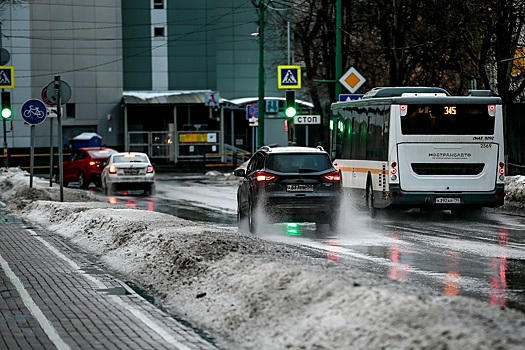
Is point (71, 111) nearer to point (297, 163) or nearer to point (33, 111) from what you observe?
point (33, 111)

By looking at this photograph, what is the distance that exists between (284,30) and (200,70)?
60.1 feet

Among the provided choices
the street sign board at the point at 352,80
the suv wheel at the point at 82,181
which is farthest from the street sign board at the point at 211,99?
the street sign board at the point at 352,80

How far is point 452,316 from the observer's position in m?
8.14

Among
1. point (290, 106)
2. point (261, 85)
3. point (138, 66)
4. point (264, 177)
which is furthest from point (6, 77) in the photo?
point (138, 66)

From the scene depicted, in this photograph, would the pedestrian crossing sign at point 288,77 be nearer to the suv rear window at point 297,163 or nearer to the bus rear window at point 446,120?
the bus rear window at point 446,120

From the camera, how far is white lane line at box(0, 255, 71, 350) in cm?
943

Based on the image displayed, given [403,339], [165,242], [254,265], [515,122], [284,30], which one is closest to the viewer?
[403,339]

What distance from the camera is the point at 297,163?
21547mm

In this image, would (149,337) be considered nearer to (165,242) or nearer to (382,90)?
(165,242)

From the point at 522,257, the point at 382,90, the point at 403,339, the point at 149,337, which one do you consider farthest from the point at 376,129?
the point at 403,339

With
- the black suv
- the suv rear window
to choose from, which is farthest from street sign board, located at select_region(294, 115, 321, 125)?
the black suv

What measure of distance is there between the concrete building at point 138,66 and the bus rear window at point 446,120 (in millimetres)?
45684

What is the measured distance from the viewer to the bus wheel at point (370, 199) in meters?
25.5

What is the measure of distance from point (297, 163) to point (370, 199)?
4.67 metres
